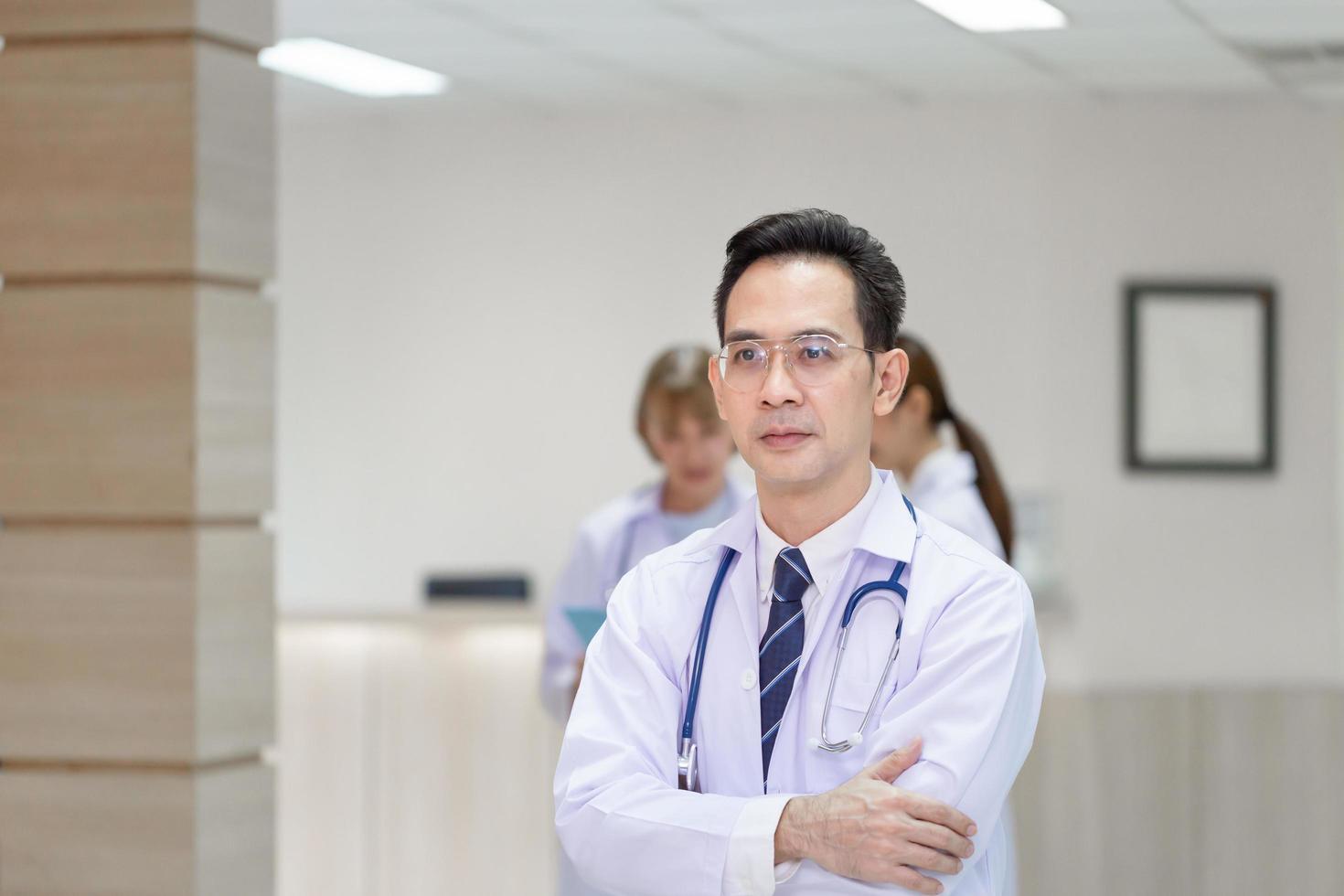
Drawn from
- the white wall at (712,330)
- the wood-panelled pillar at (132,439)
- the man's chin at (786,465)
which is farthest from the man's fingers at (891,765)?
the white wall at (712,330)

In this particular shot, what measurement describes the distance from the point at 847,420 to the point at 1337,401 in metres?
5.11

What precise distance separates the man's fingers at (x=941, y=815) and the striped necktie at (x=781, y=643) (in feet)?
0.65

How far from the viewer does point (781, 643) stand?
2.15 m

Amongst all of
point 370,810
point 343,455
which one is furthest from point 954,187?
point 370,810

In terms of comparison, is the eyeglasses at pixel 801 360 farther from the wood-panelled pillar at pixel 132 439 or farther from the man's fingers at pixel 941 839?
the wood-panelled pillar at pixel 132 439

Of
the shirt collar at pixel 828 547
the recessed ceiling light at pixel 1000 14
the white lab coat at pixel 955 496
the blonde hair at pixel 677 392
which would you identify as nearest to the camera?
the shirt collar at pixel 828 547

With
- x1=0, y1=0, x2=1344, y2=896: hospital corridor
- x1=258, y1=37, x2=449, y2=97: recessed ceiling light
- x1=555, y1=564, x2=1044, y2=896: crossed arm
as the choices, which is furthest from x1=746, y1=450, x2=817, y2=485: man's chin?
x1=258, y1=37, x2=449, y2=97: recessed ceiling light

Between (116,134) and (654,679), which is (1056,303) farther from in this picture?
(654,679)

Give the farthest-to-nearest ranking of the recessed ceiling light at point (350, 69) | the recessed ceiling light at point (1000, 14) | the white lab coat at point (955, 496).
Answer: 1. the recessed ceiling light at point (350, 69)
2. the recessed ceiling light at point (1000, 14)
3. the white lab coat at point (955, 496)

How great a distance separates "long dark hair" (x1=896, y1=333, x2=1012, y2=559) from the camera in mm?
3918

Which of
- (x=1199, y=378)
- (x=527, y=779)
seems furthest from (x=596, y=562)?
(x=1199, y=378)

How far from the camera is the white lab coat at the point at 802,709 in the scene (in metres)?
2.05

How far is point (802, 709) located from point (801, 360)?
0.41m

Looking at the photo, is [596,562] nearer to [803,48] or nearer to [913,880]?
[913,880]
